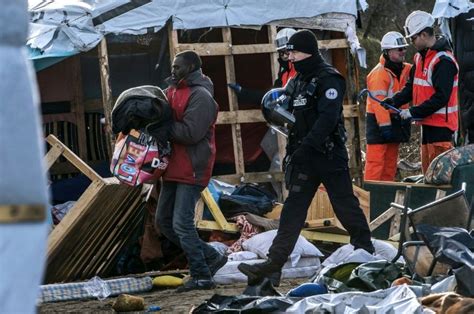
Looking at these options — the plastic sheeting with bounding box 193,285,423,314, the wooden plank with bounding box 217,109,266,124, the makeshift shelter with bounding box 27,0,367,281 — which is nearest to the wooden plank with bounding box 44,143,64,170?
the makeshift shelter with bounding box 27,0,367,281

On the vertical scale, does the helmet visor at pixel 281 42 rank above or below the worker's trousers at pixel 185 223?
above

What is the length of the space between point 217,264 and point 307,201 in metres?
1.33

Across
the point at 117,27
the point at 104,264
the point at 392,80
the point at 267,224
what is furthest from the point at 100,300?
the point at 392,80

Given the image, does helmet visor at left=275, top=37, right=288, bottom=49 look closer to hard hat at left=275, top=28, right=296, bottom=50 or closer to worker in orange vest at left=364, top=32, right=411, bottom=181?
hard hat at left=275, top=28, right=296, bottom=50

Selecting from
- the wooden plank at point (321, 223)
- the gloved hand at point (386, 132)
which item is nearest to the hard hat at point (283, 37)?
the gloved hand at point (386, 132)

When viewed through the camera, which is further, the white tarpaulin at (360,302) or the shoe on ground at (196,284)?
the shoe on ground at (196,284)

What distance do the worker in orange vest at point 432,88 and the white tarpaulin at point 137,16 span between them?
1.52m

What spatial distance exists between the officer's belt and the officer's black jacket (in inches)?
236

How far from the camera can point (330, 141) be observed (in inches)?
331

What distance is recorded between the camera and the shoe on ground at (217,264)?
9422mm

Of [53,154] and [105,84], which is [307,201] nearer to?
[53,154]

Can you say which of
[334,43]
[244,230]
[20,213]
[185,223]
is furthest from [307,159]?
[20,213]

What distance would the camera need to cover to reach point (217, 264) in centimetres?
945

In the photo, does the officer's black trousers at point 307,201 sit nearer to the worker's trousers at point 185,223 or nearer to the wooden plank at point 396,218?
the worker's trousers at point 185,223
